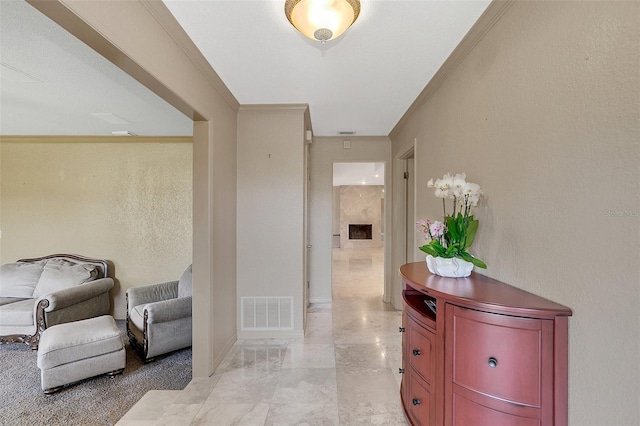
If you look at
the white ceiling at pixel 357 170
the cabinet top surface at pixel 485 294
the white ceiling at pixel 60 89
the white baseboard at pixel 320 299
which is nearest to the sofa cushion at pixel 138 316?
the white ceiling at pixel 60 89

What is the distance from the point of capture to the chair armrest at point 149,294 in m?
2.88

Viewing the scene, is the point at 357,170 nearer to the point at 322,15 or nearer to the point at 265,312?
the point at 265,312

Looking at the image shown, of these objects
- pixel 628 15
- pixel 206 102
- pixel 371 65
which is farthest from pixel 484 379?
pixel 206 102

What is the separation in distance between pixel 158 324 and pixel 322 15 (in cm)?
291

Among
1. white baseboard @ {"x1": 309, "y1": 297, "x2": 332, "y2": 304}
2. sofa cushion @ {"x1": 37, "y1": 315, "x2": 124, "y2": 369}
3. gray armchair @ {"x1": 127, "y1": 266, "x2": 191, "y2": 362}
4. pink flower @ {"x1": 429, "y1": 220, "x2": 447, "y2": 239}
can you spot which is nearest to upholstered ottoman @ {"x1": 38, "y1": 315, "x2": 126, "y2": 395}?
sofa cushion @ {"x1": 37, "y1": 315, "x2": 124, "y2": 369}

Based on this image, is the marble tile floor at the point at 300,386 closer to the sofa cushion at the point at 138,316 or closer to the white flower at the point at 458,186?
the sofa cushion at the point at 138,316

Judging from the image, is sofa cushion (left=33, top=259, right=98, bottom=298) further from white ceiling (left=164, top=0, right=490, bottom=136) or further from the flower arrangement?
the flower arrangement

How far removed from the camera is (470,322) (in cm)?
110

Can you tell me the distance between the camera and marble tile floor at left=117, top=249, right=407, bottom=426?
5.72 feet

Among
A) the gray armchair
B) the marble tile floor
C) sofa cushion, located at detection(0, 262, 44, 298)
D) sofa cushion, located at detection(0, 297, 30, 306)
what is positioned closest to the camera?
the marble tile floor

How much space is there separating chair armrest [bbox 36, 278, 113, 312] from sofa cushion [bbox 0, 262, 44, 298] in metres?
0.76

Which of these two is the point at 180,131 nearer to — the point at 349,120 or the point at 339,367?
the point at 349,120

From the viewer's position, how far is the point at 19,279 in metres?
Answer: 3.17

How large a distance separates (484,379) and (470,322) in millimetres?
237
